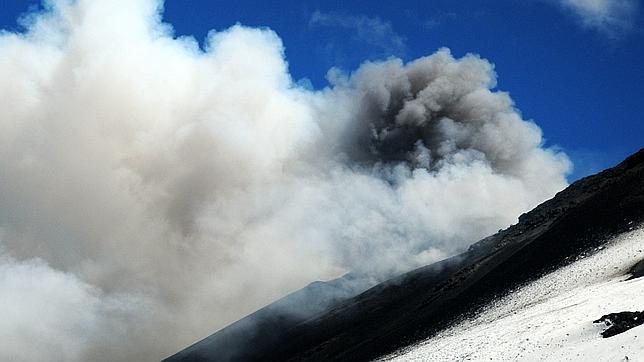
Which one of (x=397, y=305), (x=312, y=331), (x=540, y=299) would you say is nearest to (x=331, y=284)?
(x=312, y=331)

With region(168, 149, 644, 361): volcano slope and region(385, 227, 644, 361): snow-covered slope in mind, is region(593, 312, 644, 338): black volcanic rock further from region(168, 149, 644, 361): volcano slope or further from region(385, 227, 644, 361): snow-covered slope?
region(168, 149, 644, 361): volcano slope

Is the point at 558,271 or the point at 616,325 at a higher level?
the point at 558,271

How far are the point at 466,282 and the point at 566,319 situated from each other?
1614 inches

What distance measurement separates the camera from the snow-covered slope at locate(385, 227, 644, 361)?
77.4ft

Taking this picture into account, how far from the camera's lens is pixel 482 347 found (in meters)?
31.3

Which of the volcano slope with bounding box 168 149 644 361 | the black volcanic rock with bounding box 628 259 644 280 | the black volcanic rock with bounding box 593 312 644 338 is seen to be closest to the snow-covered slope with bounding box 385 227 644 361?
the black volcanic rock with bounding box 593 312 644 338

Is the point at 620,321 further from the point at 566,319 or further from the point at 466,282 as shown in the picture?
the point at 466,282

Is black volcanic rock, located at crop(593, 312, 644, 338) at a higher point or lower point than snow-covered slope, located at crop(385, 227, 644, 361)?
lower

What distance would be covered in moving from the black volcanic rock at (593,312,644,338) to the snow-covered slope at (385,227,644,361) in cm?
39

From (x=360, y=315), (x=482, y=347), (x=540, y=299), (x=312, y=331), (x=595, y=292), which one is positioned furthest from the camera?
(x=312, y=331)

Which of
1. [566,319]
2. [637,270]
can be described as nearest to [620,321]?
[566,319]

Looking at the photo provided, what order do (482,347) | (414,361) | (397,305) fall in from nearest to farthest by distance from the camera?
(482,347) → (414,361) → (397,305)

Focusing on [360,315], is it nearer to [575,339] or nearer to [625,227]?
[625,227]

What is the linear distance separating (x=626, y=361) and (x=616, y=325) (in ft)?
14.9
